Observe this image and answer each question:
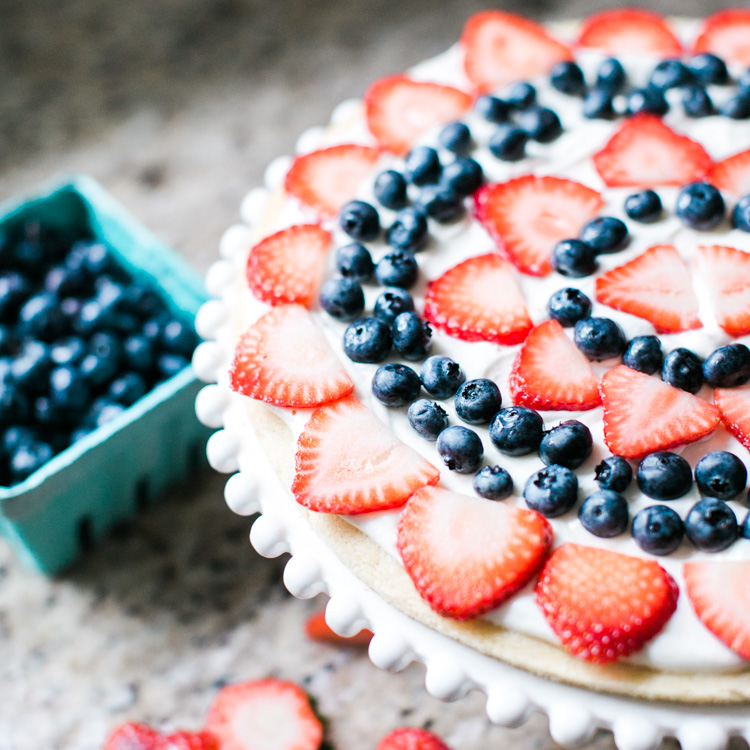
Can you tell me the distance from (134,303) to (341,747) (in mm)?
984

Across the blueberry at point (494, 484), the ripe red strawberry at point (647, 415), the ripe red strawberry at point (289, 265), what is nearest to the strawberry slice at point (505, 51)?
the ripe red strawberry at point (289, 265)

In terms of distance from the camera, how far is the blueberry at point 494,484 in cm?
117

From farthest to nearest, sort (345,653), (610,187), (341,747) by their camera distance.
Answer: (345,653) → (341,747) → (610,187)

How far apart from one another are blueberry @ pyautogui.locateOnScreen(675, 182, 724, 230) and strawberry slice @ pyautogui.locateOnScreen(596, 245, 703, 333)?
0.27 ft

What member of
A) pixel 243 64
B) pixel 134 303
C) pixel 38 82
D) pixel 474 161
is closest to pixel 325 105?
pixel 243 64

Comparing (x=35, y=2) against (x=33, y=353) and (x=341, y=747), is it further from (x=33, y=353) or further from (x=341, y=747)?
(x=341, y=747)

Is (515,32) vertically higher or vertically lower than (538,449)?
higher

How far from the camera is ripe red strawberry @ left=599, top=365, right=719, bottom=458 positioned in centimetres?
120

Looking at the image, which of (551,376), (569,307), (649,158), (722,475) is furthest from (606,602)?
(649,158)

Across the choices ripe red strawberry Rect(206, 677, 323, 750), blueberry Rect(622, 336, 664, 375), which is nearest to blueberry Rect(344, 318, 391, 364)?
blueberry Rect(622, 336, 664, 375)

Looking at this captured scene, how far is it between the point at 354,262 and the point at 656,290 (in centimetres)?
46

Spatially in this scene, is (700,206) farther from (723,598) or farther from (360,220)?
(723,598)

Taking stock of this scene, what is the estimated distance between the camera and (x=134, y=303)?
74.7 inches

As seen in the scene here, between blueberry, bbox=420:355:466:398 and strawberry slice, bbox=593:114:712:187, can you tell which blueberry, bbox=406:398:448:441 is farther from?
strawberry slice, bbox=593:114:712:187
